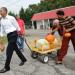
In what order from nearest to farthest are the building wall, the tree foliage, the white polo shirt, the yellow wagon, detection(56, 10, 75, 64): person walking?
the white polo shirt, detection(56, 10, 75, 64): person walking, the yellow wagon, the building wall, the tree foliage

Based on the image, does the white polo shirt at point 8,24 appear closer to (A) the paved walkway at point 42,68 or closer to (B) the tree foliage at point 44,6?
(A) the paved walkway at point 42,68

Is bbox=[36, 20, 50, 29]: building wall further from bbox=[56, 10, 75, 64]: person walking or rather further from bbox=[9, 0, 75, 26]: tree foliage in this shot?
bbox=[56, 10, 75, 64]: person walking

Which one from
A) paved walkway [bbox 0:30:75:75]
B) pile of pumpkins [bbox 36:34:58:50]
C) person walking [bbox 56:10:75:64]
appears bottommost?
paved walkway [bbox 0:30:75:75]

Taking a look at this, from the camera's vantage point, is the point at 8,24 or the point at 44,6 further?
the point at 44,6

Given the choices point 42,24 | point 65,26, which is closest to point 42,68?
point 65,26

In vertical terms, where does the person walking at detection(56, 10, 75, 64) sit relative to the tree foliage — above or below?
above

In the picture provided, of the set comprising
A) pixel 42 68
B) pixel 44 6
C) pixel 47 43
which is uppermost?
pixel 47 43

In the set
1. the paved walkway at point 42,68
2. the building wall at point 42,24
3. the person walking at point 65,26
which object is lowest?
the building wall at point 42,24

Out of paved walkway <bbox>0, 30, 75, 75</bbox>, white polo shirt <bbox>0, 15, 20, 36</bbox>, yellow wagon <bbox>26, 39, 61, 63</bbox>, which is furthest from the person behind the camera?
yellow wagon <bbox>26, 39, 61, 63</bbox>

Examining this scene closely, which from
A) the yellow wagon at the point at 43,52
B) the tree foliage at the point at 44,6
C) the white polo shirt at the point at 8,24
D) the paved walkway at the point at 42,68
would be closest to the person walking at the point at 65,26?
the paved walkway at the point at 42,68

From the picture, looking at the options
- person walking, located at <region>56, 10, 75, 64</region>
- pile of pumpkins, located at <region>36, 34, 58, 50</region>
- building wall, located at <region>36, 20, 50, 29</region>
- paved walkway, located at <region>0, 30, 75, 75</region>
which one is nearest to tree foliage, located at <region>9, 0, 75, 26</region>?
building wall, located at <region>36, 20, 50, 29</region>

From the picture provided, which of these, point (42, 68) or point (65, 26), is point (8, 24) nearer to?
point (42, 68)

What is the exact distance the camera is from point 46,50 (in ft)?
35.6

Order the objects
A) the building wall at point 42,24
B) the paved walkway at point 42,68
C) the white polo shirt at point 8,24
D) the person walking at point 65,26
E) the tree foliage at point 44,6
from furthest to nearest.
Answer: the tree foliage at point 44,6 < the building wall at point 42,24 < the person walking at point 65,26 < the white polo shirt at point 8,24 < the paved walkway at point 42,68
